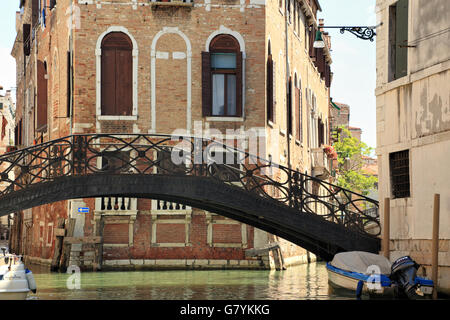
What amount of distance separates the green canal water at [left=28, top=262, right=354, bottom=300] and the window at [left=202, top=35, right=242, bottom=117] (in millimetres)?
4611

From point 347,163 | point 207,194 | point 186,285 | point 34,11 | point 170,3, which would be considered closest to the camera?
point 207,194

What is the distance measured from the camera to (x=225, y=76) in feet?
88.5

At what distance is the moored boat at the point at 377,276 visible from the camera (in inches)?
644

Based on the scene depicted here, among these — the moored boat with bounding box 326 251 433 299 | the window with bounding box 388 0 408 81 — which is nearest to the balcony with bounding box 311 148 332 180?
the window with bounding box 388 0 408 81

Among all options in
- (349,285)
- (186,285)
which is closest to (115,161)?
(186,285)

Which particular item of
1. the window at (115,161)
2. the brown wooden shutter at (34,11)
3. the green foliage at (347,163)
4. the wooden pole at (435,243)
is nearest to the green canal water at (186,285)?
the wooden pole at (435,243)

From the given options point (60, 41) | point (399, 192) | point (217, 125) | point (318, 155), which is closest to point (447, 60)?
point (399, 192)

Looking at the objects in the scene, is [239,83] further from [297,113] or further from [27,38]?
[27,38]

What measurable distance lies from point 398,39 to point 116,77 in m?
9.98

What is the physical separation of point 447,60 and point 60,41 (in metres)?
14.5

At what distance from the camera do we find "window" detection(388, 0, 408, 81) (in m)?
18.4

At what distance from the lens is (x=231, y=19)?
27.1 m

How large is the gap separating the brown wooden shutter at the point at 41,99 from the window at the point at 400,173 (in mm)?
14614

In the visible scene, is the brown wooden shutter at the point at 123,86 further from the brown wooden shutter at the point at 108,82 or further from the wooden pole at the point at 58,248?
the wooden pole at the point at 58,248
